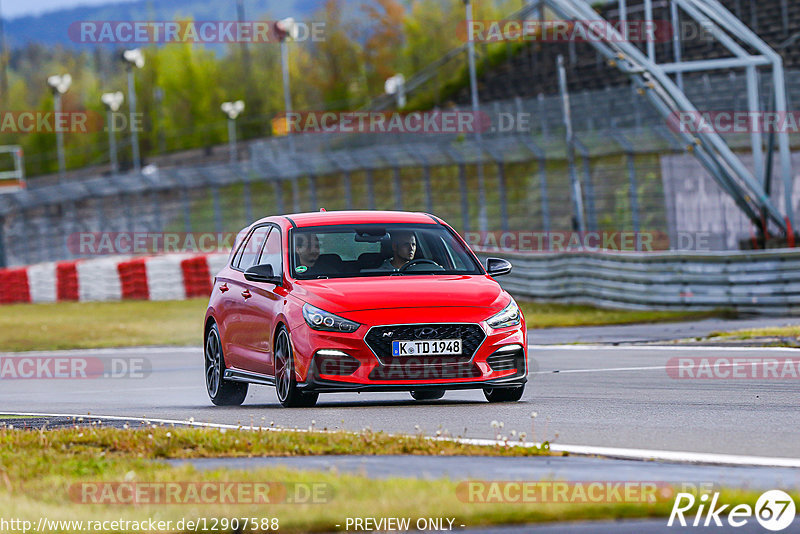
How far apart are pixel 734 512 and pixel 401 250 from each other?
5.99 m

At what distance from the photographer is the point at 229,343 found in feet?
41.7

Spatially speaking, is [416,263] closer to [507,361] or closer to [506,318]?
[506,318]

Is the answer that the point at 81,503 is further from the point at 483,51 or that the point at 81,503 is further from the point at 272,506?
the point at 483,51

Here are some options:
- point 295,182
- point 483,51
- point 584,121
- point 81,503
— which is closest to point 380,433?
point 81,503

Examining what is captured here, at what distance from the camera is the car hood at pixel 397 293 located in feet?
36.0

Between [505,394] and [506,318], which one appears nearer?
[506,318]

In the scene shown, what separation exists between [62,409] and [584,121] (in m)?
20.8

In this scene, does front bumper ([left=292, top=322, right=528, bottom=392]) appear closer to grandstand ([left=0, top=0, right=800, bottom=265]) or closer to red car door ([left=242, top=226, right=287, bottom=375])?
red car door ([left=242, top=226, right=287, bottom=375])

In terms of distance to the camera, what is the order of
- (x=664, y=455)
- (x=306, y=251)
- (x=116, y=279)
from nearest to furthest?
(x=664, y=455), (x=306, y=251), (x=116, y=279)

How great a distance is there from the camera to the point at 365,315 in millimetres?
10883

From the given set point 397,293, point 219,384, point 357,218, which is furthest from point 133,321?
point 397,293

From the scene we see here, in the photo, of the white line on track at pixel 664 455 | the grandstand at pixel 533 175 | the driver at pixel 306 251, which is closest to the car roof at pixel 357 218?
the driver at pixel 306 251

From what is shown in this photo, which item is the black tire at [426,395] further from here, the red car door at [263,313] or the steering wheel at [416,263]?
the red car door at [263,313]

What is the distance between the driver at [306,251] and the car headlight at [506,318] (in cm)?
155
